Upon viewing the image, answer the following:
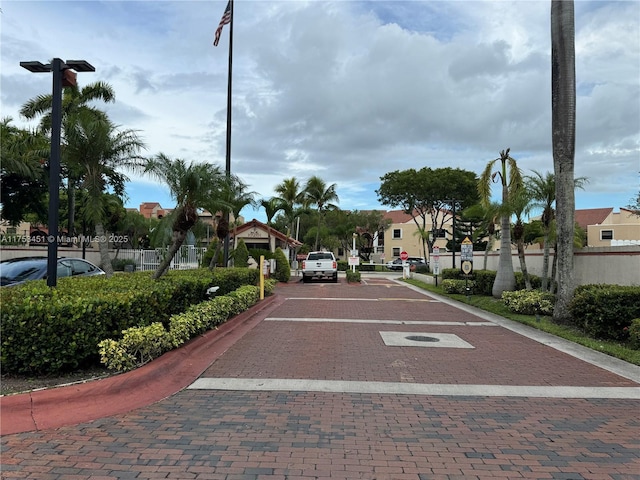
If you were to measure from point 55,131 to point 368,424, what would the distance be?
5.69 meters

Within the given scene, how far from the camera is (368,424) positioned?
15.6ft

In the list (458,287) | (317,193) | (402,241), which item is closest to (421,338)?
(458,287)

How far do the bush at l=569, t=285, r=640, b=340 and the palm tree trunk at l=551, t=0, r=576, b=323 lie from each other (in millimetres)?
1348

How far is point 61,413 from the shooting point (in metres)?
4.73

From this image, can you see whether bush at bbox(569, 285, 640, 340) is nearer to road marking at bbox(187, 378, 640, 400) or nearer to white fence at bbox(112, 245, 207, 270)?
road marking at bbox(187, 378, 640, 400)

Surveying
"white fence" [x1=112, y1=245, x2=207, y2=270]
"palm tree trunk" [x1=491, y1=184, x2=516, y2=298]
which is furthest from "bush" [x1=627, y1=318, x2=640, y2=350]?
"white fence" [x1=112, y1=245, x2=207, y2=270]

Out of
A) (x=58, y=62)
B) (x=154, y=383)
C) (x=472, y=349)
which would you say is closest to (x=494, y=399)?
(x=472, y=349)

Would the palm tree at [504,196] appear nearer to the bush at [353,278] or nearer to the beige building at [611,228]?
the bush at [353,278]

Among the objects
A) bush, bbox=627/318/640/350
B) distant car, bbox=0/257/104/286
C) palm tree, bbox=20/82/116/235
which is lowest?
bush, bbox=627/318/640/350

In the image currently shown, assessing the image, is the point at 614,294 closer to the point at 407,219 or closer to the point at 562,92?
the point at 562,92

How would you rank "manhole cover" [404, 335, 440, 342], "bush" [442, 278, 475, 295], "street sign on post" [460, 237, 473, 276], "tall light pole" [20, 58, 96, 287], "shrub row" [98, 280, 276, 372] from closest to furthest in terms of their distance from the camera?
"shrub row" [98, 280, 276, 372]
"tall light pole" [20, 58, 96, 287]
"manhole cover" [404, 335, 440, 342]
"street sign on post" [460, 237, 473, 276]
"bush" [442, 278, 475, 295]

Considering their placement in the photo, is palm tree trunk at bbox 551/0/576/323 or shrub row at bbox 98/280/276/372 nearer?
shrub row at bbox 98/280/276/372

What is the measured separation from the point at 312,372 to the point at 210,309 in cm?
327

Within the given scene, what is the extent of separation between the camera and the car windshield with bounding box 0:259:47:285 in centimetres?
991
